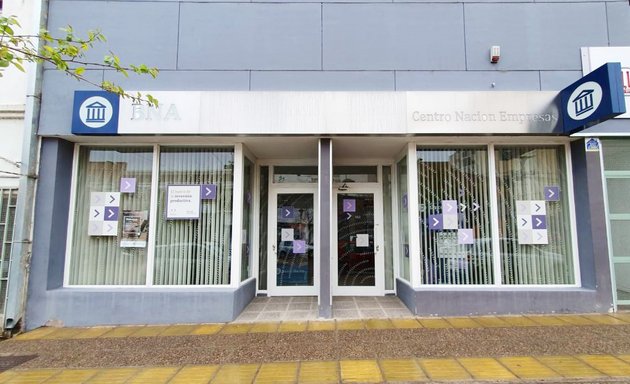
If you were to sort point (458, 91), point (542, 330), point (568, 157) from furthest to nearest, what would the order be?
point (568, 157), point (458, 91), point (542, 330)

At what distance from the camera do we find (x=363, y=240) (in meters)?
7.25

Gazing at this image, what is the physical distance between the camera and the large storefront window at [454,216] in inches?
236

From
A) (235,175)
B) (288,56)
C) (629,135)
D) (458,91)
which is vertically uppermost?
(288,56)

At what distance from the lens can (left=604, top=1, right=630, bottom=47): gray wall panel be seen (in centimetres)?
603

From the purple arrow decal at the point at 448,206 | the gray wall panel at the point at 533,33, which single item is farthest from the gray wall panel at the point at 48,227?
the gray wall panel at the point at 533,33

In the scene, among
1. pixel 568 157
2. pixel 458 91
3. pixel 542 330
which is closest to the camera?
pixel 542 330

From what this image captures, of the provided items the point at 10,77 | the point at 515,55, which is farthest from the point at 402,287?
the point at 10,77

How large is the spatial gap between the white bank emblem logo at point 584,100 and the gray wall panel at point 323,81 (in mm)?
2796

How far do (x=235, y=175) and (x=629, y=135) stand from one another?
6.81 metres

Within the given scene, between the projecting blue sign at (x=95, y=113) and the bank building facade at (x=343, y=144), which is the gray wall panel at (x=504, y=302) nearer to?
the bank building facade at (x=343, y=144)

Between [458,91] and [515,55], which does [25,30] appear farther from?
[515,55]

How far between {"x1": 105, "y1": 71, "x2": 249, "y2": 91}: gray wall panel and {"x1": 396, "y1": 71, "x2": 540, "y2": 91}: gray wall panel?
2785 millimetres

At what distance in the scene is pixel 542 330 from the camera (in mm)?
4871

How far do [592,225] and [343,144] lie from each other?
4400mm
